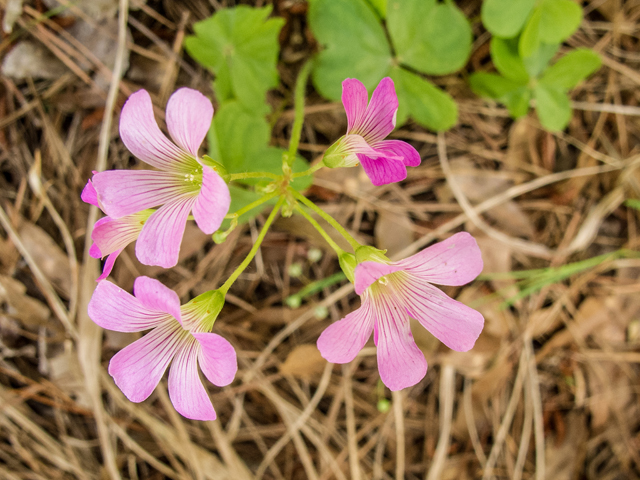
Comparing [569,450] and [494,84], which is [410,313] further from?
[569,450]

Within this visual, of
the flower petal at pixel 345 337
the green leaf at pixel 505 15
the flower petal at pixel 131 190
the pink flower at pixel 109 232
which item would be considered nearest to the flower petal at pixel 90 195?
the pink flower at pixel 109 232

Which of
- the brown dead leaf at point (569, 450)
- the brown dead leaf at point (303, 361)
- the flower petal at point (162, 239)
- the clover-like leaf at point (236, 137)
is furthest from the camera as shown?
the brown dead leaf at point (569, 450)

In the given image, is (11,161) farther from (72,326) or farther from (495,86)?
(495,86)

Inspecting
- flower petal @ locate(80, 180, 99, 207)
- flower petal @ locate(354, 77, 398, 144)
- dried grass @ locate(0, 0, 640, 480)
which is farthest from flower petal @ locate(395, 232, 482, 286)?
dried grass @ locate(0, 0, 640, 480)

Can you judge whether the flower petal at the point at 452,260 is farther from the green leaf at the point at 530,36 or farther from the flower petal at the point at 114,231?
the green leaf at the point at 530,36

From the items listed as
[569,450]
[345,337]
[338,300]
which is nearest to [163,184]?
[345,337]

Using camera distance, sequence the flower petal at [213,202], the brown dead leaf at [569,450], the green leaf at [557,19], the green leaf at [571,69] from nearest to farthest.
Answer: the flower petal at [213,202] → the green leaf at [557,19] → the green leaf at [571,69] → the brown dead leaf at [569,450]

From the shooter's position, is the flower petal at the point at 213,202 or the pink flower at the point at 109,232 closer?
the flower petal at the point at 213,202
